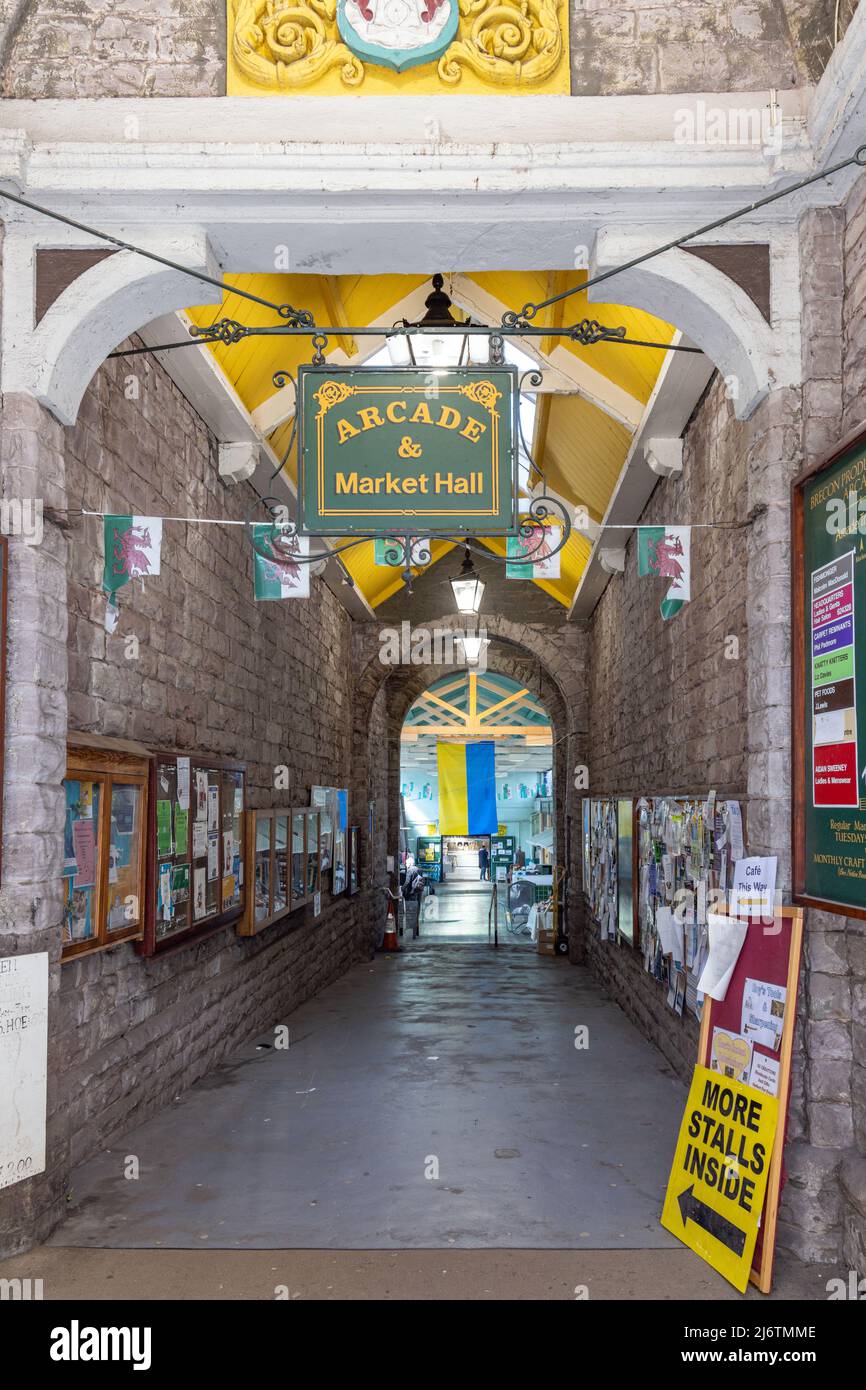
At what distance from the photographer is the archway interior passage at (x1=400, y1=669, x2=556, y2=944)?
16641 mm

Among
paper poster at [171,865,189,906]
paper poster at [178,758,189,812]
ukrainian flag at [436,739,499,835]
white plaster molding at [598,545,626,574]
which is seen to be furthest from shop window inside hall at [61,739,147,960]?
ukrainian flag at [436,739,499,835]

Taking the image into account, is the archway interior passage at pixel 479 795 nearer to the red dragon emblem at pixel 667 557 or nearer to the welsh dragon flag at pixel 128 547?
the red dragon emblem at pixel 667 557

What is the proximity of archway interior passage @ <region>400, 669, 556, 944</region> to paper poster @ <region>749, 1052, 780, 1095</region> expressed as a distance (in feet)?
34.1

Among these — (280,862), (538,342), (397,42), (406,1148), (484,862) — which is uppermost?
(538,342)

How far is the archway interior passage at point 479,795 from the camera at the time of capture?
54.6ft

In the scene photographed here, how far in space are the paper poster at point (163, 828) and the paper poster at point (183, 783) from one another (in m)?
0.20

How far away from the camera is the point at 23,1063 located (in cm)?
383

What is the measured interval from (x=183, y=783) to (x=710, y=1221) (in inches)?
136

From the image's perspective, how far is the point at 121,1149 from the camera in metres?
5.05

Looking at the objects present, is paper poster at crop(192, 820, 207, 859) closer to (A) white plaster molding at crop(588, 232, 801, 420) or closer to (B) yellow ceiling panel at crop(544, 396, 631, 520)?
(A) white plaster molding at crop(588, 232, 801, 420)

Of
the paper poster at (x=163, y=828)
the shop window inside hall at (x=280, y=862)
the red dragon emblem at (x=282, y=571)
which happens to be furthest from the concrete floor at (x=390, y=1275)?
the shop window inside hall at (x=280, y=862)

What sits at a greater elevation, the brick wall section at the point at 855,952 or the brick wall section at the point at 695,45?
the brick wall section at the point at 695,45

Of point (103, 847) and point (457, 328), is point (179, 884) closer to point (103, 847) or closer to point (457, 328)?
point (103, 847)

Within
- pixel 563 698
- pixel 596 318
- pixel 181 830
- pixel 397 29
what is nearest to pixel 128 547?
pixel 181 830
